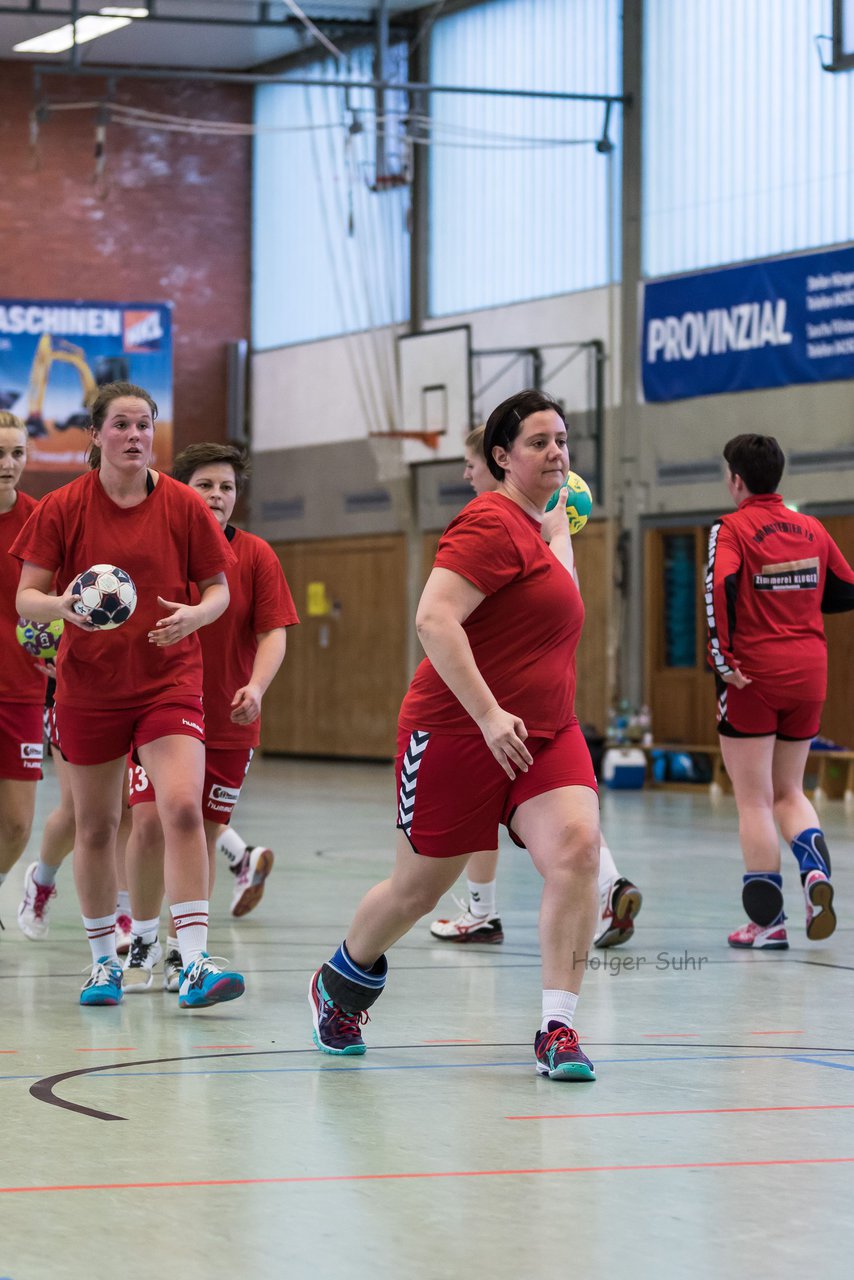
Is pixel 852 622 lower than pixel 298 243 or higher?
lower

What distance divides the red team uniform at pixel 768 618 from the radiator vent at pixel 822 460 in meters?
9.37

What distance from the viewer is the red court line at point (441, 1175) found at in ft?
11.1

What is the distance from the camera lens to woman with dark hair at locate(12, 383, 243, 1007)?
16.9ft

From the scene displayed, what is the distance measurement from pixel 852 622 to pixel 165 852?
38.7 feet

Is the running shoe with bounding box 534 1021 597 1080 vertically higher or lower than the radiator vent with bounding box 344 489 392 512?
lower

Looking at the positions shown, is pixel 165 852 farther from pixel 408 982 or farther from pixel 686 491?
pixel 686 491

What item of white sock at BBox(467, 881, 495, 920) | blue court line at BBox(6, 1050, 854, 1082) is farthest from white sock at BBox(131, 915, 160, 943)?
white sock at BBox(467, 881, 495, 920)

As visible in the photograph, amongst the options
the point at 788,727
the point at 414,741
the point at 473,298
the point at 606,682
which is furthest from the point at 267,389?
the point at 414,741

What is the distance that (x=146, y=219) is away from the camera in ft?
75.5

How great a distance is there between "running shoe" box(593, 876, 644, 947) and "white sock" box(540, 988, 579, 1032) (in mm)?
2174

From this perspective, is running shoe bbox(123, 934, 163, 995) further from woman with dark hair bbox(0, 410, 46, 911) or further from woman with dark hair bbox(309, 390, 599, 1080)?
woman with dark hair bbox(309, 390, 599, 1080)

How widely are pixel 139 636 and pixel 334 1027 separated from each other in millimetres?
1214

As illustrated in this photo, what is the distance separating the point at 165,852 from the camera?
5.38 meters

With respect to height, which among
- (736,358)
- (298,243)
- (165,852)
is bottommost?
(165,852)
